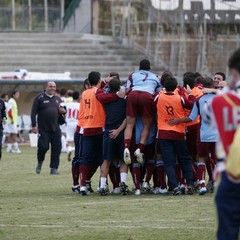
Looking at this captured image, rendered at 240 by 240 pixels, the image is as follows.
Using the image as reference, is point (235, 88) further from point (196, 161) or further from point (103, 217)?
point (196, 161)

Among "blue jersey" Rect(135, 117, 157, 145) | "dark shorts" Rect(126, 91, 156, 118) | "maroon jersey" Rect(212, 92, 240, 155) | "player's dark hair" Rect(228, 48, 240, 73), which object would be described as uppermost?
"player's dark hair" Rect(228, 48, 240, 73)

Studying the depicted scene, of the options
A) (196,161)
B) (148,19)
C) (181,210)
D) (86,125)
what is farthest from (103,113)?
(148,19)

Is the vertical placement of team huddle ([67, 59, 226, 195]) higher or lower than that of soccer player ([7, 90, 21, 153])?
higher

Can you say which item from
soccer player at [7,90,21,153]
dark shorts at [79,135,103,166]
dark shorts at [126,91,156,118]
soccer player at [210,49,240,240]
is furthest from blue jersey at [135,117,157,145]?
soccer player at [7,90,21,153]

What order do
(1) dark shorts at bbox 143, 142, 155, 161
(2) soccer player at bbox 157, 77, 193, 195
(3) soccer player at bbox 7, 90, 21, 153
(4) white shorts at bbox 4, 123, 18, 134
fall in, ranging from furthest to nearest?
(4) white shorts at bbox 4, 123, 18, 134
(3) soccer player at bbox 7, 90, 21, 153
(1) dark shorts at bbox 143, 142, 155, 161
(2) soccer player at bbox 157, 77, 193, 195

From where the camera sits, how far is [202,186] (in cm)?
1720

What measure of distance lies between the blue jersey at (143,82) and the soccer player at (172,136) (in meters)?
0.47

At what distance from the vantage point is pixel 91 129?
58.9 feet

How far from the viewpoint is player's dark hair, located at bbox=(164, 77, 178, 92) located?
1698cm

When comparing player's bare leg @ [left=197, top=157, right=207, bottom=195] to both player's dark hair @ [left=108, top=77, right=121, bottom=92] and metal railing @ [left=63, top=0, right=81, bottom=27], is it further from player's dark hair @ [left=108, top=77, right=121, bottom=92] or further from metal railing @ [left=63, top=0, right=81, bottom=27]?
metal railing @ [left=63, top=0, right=81, bottom=27]

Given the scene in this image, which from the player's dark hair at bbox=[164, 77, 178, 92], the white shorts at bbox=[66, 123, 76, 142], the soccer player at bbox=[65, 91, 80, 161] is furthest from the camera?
the white shorts at bbox=[66, 123, 76, 142]

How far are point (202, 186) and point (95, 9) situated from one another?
1317 inches

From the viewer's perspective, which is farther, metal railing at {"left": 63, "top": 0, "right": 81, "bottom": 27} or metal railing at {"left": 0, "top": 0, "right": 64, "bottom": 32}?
metal railing at {"left": 63, "top": 0, "right": 81, "bottom": 27}

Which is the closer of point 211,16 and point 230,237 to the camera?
point 230,237
